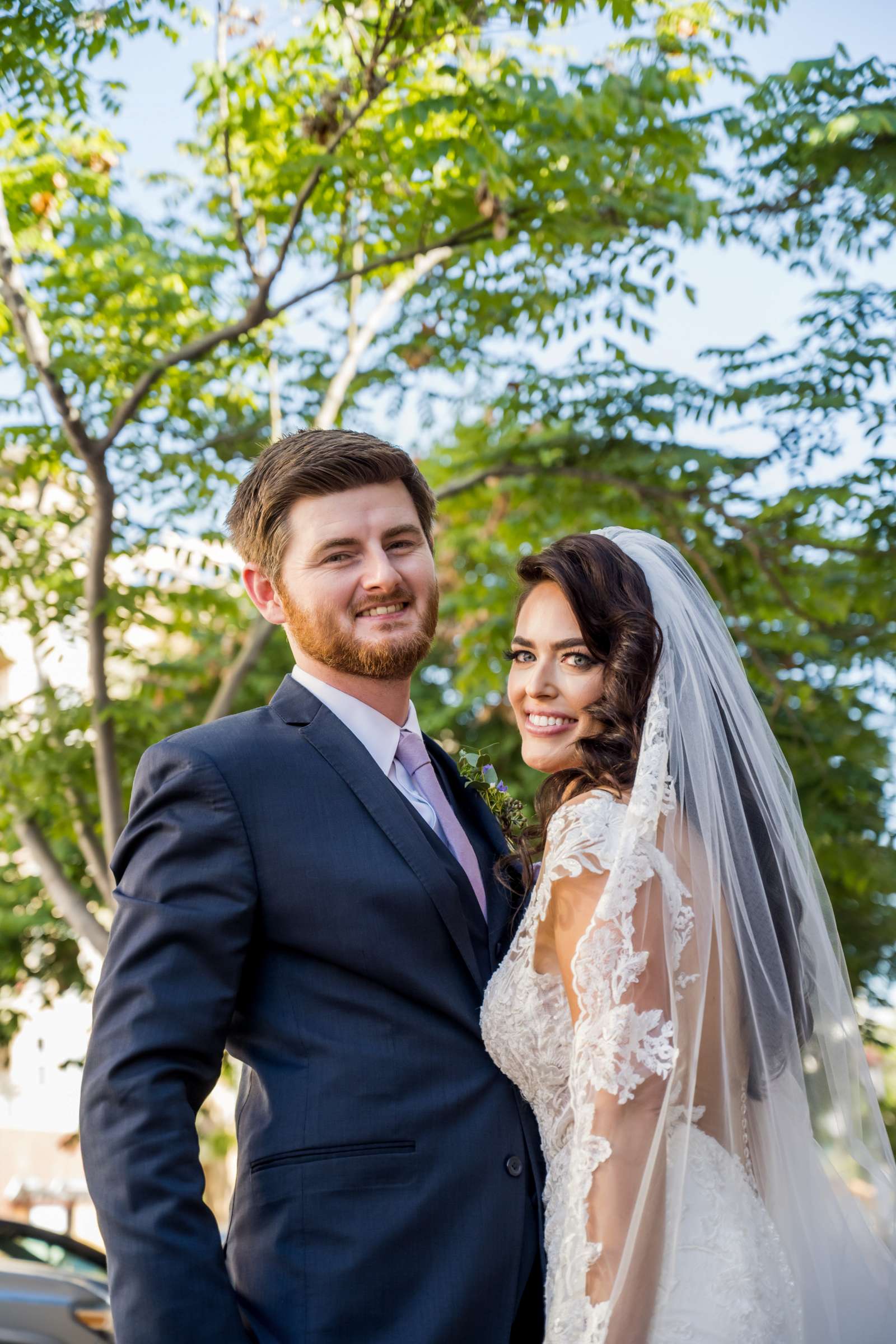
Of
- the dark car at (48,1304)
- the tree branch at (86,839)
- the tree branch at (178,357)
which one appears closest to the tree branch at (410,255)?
the tree branch at (178,357)

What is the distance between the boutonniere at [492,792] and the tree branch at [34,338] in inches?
139

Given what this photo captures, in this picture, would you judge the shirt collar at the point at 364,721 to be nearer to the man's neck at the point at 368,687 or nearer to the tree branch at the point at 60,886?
the man's neck at the point at 368,687

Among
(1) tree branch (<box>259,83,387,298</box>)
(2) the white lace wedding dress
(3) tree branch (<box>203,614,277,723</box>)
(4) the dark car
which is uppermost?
(1) tree branch (<box>259,83,387,298</box>)

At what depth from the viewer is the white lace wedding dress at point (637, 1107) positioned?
215 cm

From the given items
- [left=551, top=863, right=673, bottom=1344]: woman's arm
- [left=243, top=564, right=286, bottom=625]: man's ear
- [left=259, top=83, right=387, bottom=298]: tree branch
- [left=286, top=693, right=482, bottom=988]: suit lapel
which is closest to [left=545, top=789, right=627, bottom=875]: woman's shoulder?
[left=551, top=863, right=673, bottom=1344]: woman's arm

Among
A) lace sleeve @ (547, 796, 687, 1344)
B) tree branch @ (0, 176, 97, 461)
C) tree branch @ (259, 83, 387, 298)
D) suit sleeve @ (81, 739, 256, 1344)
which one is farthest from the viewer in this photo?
tree branch @ (0, 176, 97, 461)

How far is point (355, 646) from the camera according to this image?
103 inches

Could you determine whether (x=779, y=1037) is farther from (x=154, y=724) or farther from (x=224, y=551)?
(x=224, y=551)

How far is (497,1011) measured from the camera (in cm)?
234

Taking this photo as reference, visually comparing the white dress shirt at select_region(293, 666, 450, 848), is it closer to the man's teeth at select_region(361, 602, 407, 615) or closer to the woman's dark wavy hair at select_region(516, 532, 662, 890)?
the man's teeth at select_region(361, 602, 407, 615)

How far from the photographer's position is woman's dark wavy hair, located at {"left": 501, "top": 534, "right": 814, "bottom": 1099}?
241 cm

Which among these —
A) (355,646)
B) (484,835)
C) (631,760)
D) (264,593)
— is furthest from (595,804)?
(264,593)

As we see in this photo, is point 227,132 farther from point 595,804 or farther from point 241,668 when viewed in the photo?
point 595,804

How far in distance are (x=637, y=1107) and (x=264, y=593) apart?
1.39 meters
